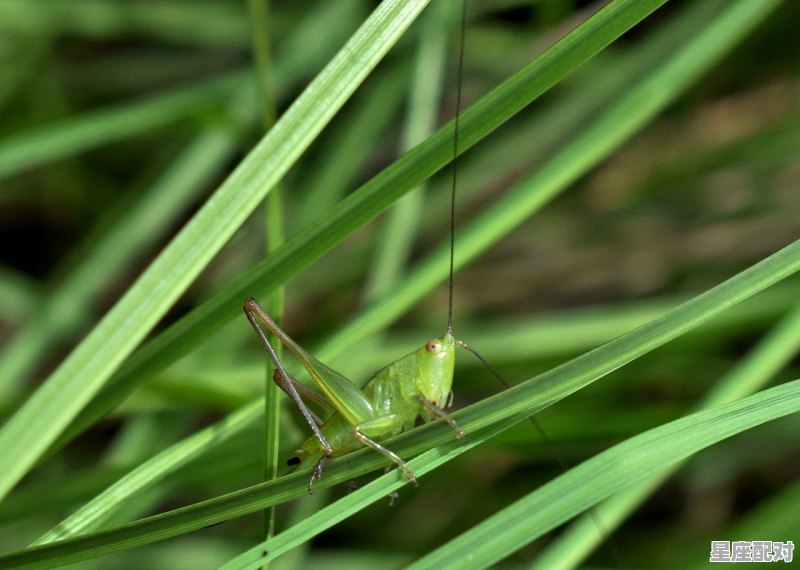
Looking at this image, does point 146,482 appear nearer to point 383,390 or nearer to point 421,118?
point 383,390

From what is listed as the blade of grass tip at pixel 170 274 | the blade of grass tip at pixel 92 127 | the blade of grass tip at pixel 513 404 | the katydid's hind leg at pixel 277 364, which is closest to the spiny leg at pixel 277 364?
the katydid's hind leg at pixel 277 364

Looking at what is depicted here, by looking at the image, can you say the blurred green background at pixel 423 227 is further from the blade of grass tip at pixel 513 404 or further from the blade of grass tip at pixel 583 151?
the blade of grass tip at pixel 513 404

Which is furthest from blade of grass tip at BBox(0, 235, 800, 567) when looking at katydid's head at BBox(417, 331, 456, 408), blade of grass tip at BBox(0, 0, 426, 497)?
katydid's head at BBox(417, 331, 456, 408)

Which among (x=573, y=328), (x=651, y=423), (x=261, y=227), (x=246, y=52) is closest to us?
(x=651, y=423)

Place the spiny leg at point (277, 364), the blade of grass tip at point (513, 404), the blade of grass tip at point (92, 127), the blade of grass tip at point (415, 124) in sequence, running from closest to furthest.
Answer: the blade of grass tip at point (513, 404)
the spiny leg at point (277, 364)
the blade of grass tip at point (92, 127)
the blade of grass tip at point (415, 124)

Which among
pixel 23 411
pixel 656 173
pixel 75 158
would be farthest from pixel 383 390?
pixel 75 158

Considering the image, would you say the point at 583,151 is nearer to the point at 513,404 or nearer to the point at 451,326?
the point at 451,326

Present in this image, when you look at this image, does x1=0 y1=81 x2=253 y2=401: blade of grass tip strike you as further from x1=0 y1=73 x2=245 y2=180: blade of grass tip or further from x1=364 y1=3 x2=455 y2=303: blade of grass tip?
x1=364 y1=3 x2=455 y2=303: blade of grass tip
